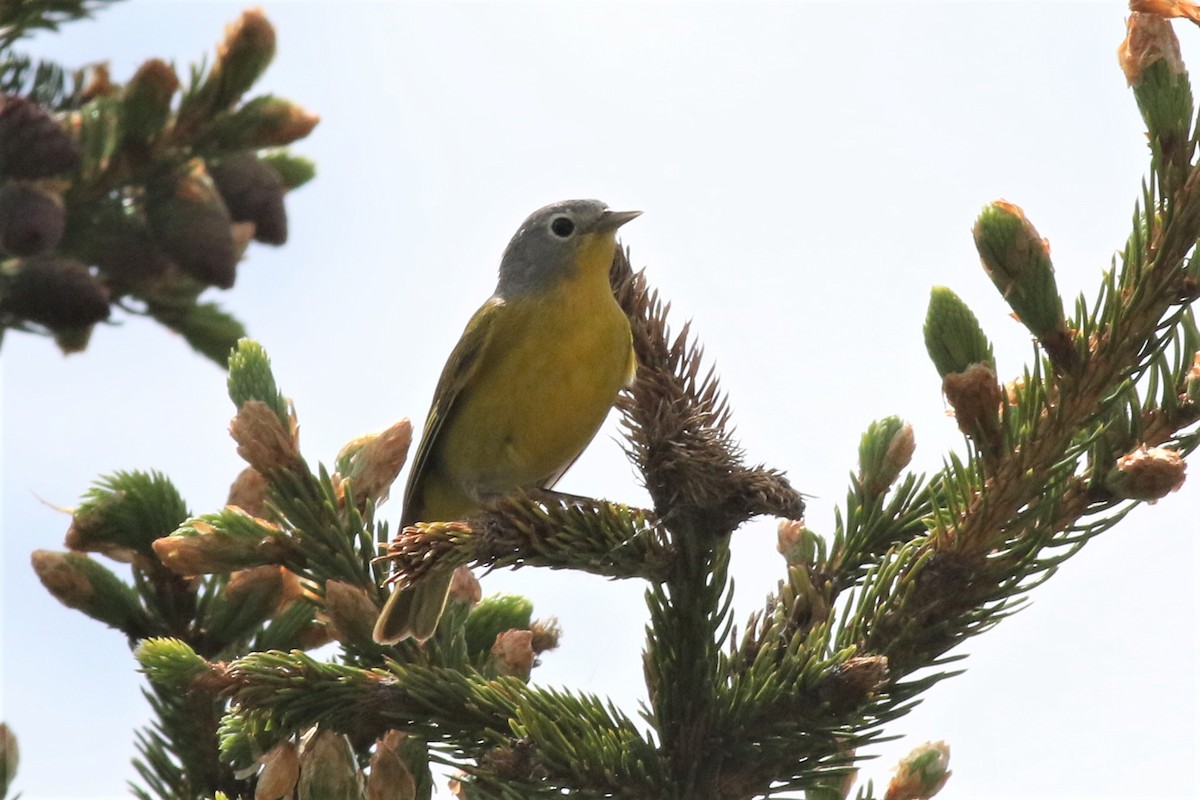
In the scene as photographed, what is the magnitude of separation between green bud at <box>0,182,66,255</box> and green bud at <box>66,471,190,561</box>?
1.27m

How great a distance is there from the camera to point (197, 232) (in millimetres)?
4426

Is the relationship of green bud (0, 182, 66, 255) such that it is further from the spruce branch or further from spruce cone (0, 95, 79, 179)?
the spruce branch

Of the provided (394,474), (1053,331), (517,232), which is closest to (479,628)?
(394,474)

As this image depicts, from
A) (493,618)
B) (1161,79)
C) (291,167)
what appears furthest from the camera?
(291,167)

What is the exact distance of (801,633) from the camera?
2.69 m

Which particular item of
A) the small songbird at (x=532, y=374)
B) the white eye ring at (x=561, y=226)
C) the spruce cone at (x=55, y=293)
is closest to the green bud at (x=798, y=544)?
the small songbird at (x=532, y=374)

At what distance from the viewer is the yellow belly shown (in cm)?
519

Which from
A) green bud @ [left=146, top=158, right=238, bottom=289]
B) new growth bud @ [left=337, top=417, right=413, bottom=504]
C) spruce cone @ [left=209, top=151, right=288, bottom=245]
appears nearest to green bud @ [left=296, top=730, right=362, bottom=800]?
new growth bud @ [left=337, top=417, right=413, bottom=504]

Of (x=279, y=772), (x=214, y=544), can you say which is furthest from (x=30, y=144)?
(x=279, y=772)

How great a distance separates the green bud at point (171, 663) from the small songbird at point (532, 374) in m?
2.42

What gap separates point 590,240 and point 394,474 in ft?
10.2

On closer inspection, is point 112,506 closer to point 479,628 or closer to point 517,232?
point 479,628

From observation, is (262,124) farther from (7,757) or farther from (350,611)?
(7,757)

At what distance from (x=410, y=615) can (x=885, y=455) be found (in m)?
1.18
